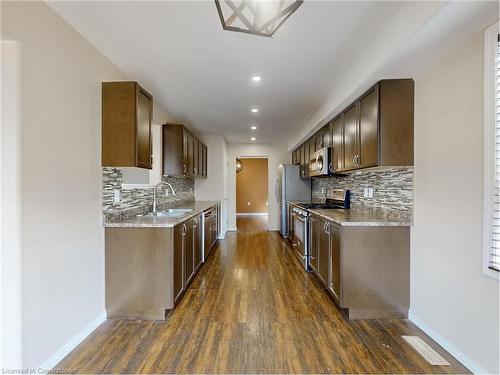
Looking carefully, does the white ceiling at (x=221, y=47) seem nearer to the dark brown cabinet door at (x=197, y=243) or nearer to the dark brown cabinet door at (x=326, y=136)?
the dark brown cabinet door at (x=326, y=136)

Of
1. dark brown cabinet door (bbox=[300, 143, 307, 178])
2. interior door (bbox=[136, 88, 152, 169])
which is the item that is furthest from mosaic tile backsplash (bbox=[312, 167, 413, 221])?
interior door (bbox=[136, 88, 152, 169])

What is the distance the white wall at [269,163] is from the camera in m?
7.22

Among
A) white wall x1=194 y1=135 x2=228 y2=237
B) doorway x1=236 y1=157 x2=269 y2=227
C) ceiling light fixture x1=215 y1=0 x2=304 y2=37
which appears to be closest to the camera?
ceiling light fixture x1=215 y1=0 x2=304 y2=37

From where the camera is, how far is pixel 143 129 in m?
2.61

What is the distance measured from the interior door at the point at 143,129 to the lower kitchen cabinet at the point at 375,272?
6.95 feet

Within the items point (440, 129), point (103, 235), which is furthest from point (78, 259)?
point (440, 129)

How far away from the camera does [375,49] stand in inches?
85.0

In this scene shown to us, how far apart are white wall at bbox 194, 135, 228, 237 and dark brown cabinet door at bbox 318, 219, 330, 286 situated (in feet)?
11.3

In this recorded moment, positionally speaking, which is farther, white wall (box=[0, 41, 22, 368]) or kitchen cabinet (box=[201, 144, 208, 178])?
kitchen cabinet (box=[201, 144, 208, 178])

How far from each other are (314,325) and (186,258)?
154 cm

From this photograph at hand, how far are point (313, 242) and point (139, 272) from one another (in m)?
2.19

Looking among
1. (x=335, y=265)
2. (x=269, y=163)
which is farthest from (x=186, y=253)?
(x=269, y=163)

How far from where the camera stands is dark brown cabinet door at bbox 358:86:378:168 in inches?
96.8

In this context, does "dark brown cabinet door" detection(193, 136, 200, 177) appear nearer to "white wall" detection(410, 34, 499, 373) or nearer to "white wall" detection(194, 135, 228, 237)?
"white wall" detection(194, 135, 228, 237)
